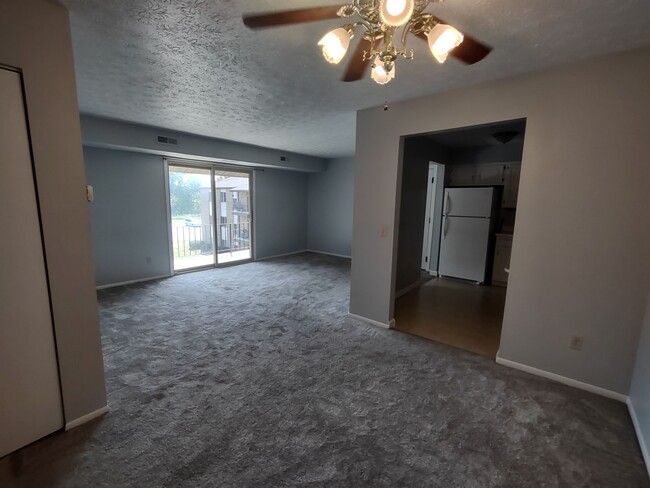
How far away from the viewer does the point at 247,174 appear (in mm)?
6453

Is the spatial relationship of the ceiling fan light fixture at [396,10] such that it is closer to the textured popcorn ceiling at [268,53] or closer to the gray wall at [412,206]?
the textured popcorn ceiling at [268,53]

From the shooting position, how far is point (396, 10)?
1.03 m

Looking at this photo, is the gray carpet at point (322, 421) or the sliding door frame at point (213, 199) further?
the sliding door frame at point (213, 199)

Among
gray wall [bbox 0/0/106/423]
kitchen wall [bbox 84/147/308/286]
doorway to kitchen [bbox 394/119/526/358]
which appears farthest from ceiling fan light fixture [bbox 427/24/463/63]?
kitchen wall [bbox 84/147/308/286]

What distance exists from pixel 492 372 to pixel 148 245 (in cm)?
521

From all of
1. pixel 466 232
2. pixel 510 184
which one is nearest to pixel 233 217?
pixel 466 232

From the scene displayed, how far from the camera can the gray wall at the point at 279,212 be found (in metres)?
6.74

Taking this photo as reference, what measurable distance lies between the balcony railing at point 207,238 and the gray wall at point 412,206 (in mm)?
3710

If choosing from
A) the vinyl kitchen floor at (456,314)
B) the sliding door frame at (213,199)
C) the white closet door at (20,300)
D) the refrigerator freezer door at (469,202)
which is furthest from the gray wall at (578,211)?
the sliding door frame at (213,199)

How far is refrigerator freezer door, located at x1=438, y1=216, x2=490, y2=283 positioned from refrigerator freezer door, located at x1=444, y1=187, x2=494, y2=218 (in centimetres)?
10

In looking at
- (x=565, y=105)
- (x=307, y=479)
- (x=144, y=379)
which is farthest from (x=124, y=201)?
(x=565, y=105)

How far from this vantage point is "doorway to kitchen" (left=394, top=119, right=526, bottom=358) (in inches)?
157

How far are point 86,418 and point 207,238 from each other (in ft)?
14.6

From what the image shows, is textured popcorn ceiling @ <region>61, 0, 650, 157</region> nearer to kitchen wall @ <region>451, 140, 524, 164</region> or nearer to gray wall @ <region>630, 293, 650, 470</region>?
gray wall @ <region>630, 293, 650, 470</region>
